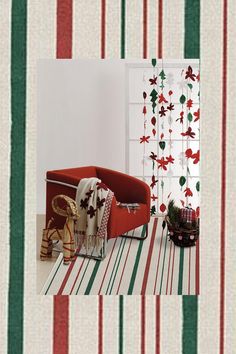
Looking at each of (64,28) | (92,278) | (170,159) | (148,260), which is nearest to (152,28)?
(64,28)

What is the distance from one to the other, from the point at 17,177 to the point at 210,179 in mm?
933

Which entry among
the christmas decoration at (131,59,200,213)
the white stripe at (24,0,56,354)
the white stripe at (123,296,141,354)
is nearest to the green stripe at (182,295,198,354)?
the white stripe at (123,296,141,354)

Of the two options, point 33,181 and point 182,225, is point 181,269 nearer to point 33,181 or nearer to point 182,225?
point 182,225

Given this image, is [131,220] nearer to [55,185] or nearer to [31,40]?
[55,185]

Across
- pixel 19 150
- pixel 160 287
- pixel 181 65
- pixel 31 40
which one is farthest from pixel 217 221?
pixel 31 40

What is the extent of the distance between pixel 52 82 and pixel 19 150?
1.19ft

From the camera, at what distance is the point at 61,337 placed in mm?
3545

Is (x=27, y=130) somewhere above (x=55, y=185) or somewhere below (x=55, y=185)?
above

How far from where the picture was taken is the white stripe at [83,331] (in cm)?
353

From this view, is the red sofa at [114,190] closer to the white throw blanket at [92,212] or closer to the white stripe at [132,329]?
the white throw blanket at [92,212]

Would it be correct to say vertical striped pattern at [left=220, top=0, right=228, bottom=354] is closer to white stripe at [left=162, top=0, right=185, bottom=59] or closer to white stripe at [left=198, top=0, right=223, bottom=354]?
white stripe at [left=198, top=0, right=223, bottom=354]

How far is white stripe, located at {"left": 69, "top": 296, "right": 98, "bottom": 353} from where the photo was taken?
353 cm

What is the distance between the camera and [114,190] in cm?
356

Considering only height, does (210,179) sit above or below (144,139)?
below
